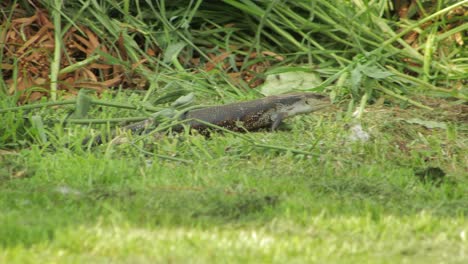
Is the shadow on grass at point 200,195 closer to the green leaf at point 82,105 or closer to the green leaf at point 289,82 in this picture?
the green leaf at point 82,105

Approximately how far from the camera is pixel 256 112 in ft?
25.1

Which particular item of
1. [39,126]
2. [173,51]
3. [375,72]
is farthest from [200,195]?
[173,51]

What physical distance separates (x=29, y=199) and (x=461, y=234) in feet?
7.49

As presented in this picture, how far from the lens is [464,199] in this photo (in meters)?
5.67

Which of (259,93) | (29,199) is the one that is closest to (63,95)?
(259,93)

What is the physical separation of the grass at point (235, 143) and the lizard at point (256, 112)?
166 mm

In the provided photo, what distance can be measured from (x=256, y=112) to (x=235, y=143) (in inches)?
33.2

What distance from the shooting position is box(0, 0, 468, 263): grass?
15.2ft

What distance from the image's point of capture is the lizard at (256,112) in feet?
24.1

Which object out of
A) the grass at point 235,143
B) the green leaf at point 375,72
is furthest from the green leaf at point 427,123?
the green leaf at point 375,72

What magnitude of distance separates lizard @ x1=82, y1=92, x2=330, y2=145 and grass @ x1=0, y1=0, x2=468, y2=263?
0.17 metres

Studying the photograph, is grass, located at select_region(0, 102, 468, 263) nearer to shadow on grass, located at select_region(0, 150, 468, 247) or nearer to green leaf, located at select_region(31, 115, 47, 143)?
shadow on grass, located at select_region(0, 150, 468, 247)

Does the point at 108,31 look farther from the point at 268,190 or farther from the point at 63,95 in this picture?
Result: the point at 268,190

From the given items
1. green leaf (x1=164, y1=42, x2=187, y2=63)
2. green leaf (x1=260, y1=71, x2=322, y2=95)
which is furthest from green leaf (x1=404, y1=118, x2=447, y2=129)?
green leaf (x1=164, y1=42, x2=187, y2=63)
